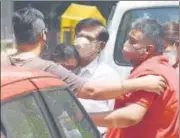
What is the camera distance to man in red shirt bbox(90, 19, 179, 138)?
10.6 feet

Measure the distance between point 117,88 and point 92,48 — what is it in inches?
45.1

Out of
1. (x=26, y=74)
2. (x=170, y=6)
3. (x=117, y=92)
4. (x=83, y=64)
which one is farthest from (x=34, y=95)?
(x=170, y=6)

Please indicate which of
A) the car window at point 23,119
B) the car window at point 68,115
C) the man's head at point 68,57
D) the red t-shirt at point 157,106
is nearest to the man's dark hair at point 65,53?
the man's head at point 68,57

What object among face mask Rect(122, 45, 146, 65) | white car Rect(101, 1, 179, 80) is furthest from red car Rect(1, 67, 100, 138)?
white car Rect(101, 1, 179, 80)

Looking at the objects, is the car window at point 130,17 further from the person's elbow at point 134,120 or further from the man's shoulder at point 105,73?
the person's elbow at point 134,120

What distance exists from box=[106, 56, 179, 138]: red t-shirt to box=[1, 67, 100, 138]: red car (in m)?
0.49

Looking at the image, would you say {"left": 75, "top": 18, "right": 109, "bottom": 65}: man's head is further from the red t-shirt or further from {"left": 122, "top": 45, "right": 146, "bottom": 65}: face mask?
the red t-shirt

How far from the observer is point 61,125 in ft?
8.24

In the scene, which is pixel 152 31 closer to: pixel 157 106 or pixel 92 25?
pixel 157 106

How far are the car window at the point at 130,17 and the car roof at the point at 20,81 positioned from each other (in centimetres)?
364

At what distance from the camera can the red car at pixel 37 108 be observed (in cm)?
207

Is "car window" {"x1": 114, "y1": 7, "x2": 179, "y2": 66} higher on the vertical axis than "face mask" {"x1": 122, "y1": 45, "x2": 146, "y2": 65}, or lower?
lower

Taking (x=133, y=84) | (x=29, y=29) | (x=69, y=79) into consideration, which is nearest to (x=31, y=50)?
(x=29, y=29)

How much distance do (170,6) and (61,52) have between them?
2035 mm
